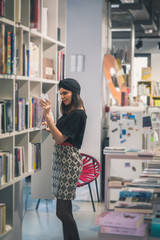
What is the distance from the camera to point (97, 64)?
659 cm

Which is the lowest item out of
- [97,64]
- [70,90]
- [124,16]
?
[70,90]

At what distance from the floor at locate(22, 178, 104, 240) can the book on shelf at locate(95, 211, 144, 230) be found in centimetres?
259

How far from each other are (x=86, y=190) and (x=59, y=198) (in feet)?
8.92

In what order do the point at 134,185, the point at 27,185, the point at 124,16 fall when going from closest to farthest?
the point at 134,185, the point at 27,185, the point at 124,16

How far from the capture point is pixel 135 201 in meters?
2.64

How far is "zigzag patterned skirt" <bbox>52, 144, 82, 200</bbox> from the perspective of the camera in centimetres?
393

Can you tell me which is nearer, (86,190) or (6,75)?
(6,75)

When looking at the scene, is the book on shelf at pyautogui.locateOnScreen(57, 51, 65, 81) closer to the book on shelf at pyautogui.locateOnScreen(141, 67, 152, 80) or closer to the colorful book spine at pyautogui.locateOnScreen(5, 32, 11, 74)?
the colorful book spine at pyautogui.locateOnScreen(5, 32, 11, 74)

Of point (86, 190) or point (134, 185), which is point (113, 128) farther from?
point (134, 185)

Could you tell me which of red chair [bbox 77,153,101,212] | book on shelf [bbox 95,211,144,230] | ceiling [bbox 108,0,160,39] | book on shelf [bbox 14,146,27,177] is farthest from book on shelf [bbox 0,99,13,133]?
ceiling [bbox 108,0,160,39]

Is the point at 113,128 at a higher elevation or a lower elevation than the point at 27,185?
higher

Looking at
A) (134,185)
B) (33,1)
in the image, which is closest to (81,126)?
(134,185)

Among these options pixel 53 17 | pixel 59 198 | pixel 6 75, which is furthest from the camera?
pixel 53 17

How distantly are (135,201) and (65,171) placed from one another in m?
1.39
